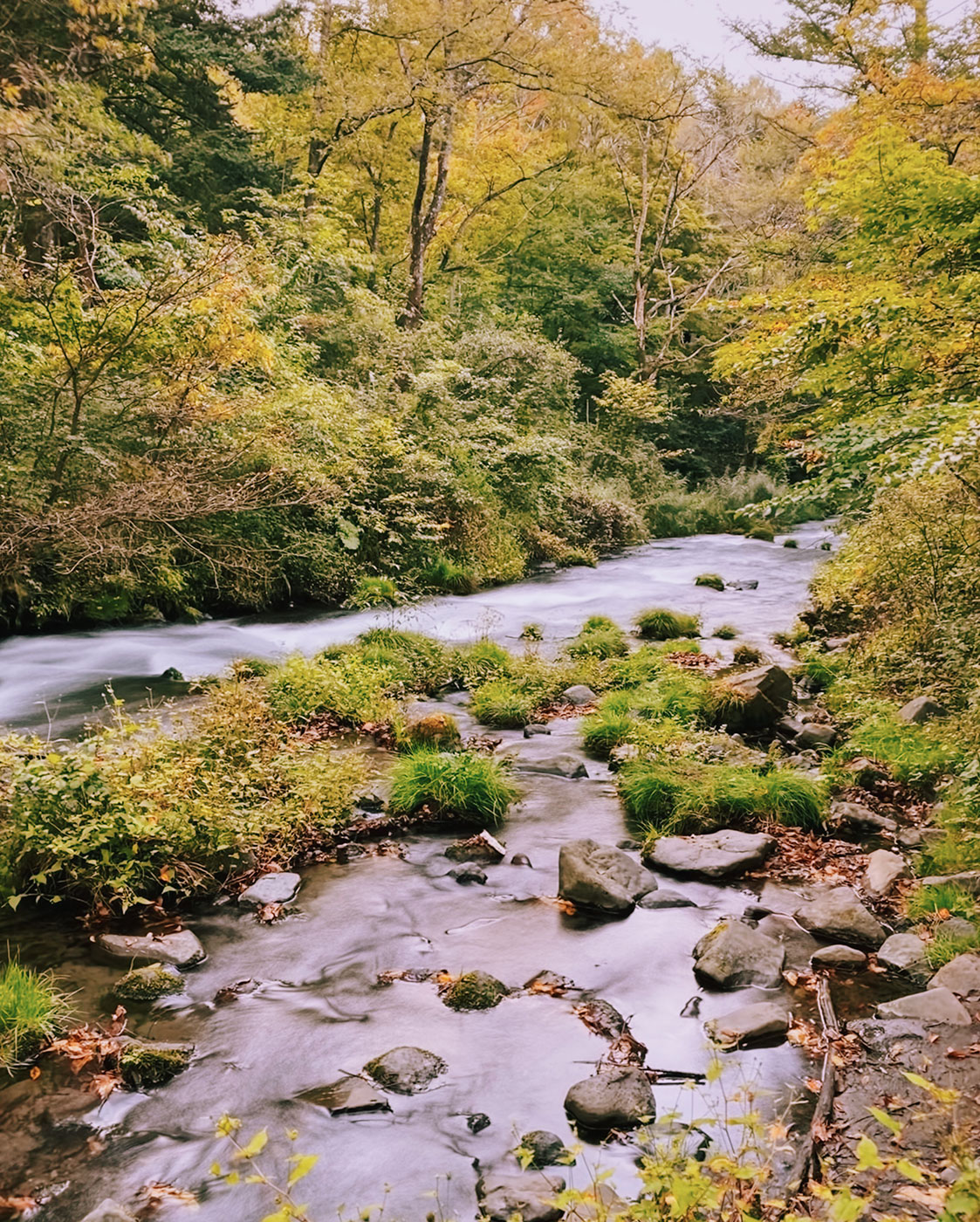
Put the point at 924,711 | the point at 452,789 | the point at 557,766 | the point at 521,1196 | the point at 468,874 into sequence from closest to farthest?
the point at 521,1196
the point at 468,874
the point at 452,789
the point at 924,711
the point at 557,766

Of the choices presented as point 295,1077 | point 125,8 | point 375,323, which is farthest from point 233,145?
point 295,1077

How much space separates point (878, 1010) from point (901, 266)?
283 inches

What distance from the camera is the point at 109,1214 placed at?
113 inches

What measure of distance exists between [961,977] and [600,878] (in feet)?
6.87

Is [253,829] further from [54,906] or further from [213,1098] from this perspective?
[213,1098]

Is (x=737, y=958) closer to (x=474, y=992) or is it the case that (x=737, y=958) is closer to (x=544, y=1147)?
(x=474, y=992)

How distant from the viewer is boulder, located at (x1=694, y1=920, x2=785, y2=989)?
178 inches

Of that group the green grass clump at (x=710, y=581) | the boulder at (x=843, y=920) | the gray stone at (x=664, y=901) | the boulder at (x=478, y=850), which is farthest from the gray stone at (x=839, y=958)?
the green grass clump at (x=710, y=581)

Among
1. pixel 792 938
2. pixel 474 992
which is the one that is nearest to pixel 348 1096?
pixel 474 992

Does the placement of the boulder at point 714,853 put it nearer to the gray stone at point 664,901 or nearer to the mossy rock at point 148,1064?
the gray stone at point 664,901

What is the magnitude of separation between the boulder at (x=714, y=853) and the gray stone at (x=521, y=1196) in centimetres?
290

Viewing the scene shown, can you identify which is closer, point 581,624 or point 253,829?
point 253,829

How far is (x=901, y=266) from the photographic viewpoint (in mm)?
8258

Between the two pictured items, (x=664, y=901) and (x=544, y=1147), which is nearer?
(x=544, y=1147)
